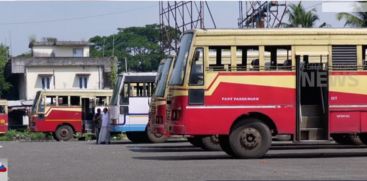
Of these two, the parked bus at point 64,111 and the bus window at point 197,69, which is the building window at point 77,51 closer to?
the parked bus at point 64,111

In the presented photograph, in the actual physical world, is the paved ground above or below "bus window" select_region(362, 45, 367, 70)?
below

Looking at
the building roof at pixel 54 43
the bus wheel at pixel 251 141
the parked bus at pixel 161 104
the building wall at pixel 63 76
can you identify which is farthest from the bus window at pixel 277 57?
the building roof at pixel 54 43

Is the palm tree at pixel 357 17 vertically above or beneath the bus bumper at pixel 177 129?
above

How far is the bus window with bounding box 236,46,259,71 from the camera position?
19.8 m

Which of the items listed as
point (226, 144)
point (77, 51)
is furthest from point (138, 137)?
point (77, 51)

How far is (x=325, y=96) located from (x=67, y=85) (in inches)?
2082

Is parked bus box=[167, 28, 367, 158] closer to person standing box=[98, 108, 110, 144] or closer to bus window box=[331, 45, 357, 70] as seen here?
bus window box=[331, 45, 357, 70]

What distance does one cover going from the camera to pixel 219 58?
65.2 ft

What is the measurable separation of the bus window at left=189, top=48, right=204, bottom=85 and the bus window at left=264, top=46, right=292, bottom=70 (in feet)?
4.94

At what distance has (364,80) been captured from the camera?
65.3ft

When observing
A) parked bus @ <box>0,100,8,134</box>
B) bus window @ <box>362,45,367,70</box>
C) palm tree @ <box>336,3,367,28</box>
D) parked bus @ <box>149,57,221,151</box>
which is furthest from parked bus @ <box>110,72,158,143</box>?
parked bus @ <box>0,100,8,134</box>

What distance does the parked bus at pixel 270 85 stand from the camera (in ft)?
64.3

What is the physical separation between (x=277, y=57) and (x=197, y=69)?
1908 mm

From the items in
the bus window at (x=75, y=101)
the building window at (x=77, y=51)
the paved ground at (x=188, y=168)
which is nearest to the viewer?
the paved ground at (x=188, y=168)
